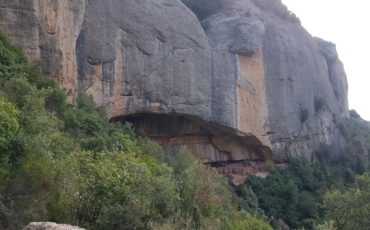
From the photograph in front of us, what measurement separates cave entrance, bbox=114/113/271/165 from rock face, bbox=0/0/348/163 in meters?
0.07

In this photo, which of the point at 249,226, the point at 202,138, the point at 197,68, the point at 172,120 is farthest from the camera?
the point at 202,138

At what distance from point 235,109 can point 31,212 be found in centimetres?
2050

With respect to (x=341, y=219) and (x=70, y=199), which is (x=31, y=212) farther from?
(x=341, y=219)

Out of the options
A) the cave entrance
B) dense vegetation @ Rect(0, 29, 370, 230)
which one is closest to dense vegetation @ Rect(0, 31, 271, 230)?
dense vegetation @ Rect(0, 29, 370, 230)

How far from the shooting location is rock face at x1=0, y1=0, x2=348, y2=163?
20.5 metres

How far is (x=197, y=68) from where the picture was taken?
27.4m

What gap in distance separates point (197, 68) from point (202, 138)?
19.6 ft

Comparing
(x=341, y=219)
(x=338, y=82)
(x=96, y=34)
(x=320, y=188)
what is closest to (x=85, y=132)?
(x=96, y=34)

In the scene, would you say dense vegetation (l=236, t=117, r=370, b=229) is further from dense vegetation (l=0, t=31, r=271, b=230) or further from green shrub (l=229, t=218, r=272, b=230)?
dense vegetation (l=0, t=31, r=271, b=230)

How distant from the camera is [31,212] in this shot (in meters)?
9.70

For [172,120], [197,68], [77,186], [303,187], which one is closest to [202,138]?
[172,120]

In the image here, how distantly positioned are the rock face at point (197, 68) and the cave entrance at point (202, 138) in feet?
0.23

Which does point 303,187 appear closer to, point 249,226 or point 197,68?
point 197,68

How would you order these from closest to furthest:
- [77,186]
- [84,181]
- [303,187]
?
[77,186] → [84,181] → [303,187]
